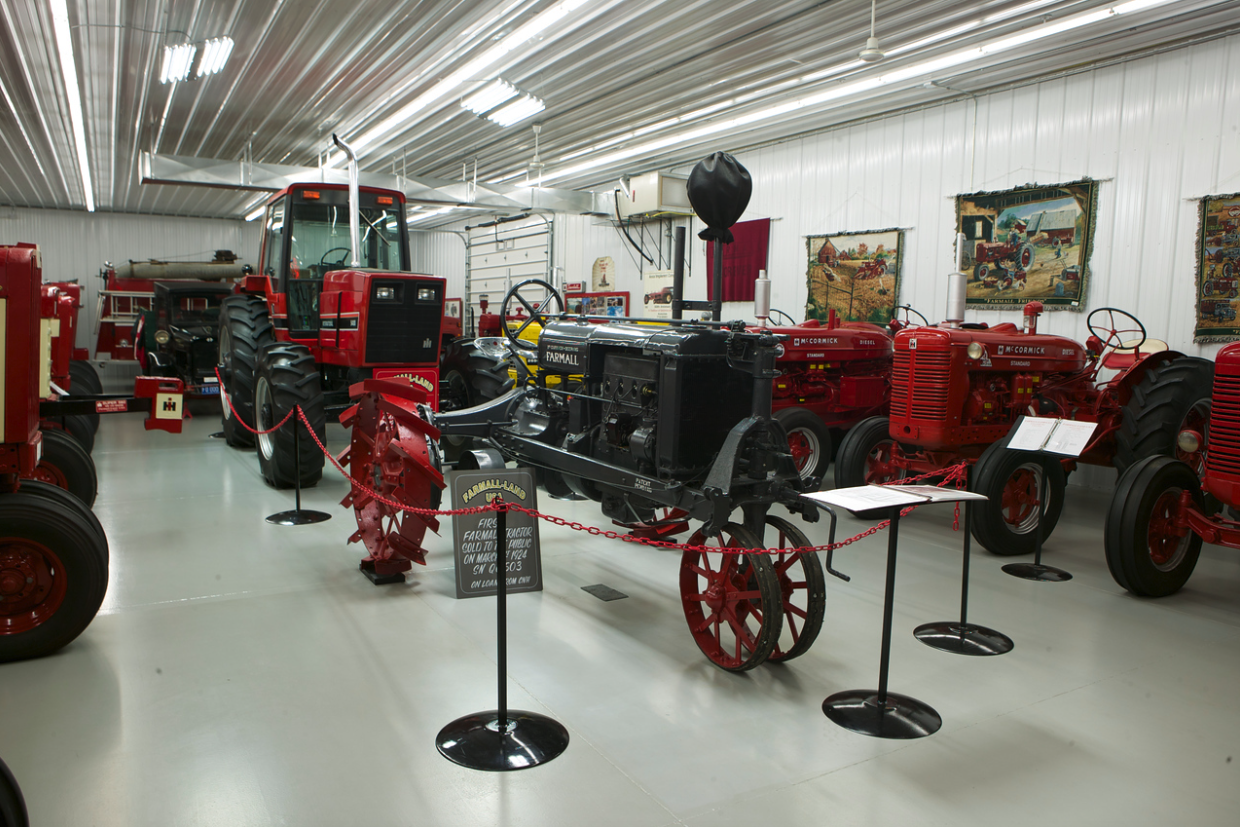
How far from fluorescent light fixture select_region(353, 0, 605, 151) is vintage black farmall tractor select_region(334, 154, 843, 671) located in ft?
9.44

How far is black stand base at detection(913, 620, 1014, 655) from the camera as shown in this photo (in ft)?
11.7

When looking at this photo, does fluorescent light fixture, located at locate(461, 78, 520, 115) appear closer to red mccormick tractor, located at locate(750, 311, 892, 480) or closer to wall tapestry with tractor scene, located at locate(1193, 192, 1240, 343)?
red mccormick tractor, located at locate(750, 311, 892, 480)

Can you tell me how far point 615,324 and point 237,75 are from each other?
6.22 m

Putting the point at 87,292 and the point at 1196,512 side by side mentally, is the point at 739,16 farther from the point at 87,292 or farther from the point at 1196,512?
the point at 87,292

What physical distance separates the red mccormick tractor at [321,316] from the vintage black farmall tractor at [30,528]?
2715 mm

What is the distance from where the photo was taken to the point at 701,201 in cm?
382

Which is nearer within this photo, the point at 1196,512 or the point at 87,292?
the point at 1196,512

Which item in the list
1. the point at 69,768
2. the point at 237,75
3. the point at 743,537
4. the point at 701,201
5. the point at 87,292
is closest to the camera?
the point at 69,768

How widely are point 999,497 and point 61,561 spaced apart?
4744mm

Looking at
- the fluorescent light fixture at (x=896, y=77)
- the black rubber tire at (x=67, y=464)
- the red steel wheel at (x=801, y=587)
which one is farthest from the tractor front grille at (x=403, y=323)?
the fluorescent light fixture at (x=896, y=77)

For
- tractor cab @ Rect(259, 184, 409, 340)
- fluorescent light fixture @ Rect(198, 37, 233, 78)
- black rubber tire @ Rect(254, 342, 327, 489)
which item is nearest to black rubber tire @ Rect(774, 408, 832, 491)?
black rubber tire @ Rect(254, 342, 327, 489)

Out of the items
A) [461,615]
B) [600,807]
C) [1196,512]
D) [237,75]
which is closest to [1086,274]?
[1196,512]

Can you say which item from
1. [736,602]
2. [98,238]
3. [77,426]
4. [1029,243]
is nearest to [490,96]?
[77,426]

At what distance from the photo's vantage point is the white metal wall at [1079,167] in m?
6.30
